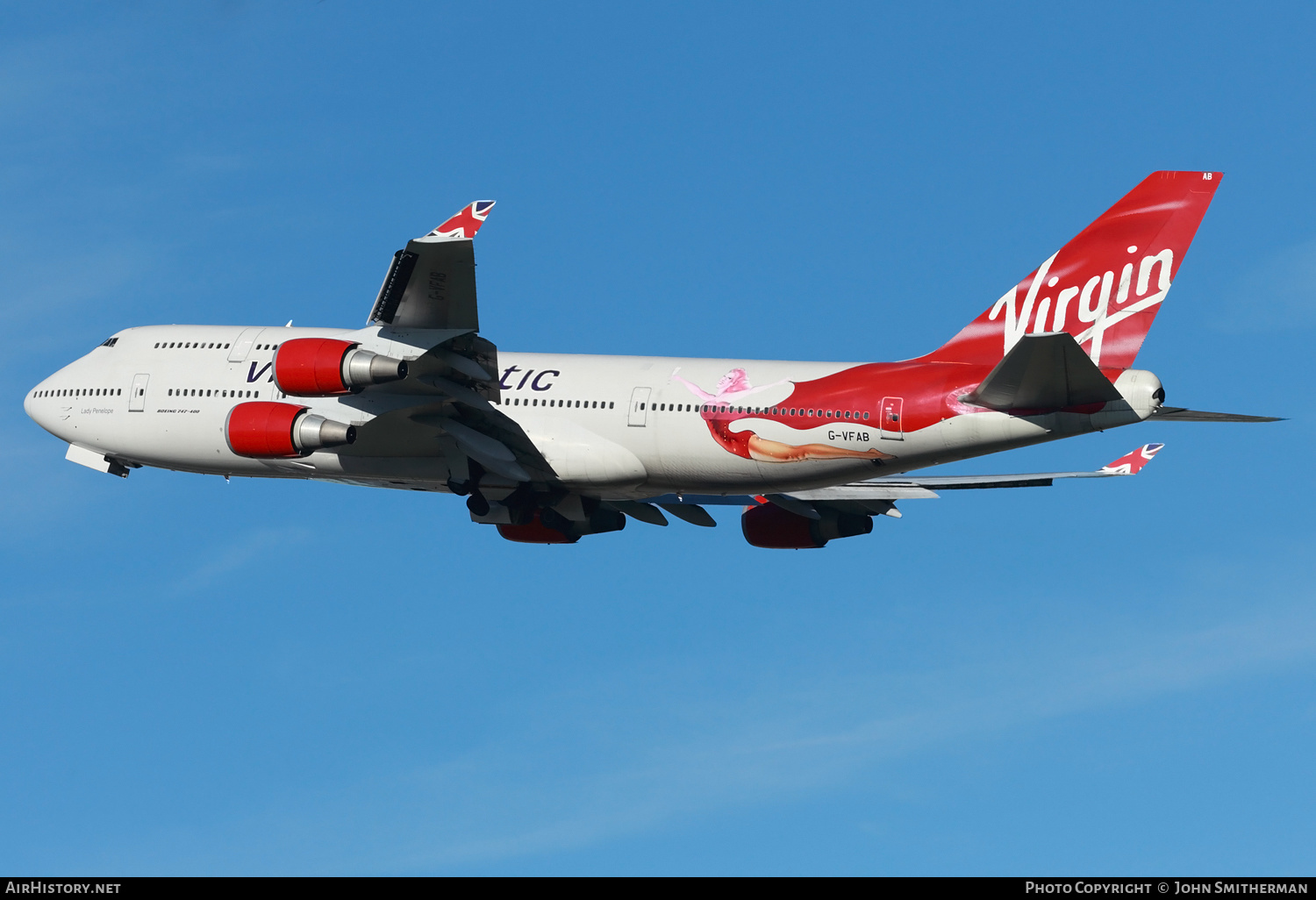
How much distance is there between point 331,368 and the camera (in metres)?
30.8

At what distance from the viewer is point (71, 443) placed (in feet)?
130

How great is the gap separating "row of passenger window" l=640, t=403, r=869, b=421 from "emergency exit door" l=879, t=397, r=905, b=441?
0.39 metres

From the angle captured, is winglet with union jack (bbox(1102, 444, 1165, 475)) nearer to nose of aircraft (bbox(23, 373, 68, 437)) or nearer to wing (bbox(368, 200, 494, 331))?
wing (bbox(368, 200, 494, 331))

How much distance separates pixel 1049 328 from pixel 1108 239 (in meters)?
2.16

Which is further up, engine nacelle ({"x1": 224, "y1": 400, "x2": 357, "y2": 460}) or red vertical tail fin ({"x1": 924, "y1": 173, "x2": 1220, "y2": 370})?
red vertical tail fin ({"x1": 924, "y1": 173, "x2": 1220, "y2": 370})

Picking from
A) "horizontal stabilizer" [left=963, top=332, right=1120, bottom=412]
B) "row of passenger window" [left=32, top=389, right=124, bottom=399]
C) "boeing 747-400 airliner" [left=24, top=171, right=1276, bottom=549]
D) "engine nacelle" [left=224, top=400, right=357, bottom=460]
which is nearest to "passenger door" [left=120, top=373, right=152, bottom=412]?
"boeing 747-400 airliner" [left=24, top=171, right=1276, bottom=549]

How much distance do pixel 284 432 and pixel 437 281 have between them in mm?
5330

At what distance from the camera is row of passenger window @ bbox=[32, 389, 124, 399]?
38656 mm

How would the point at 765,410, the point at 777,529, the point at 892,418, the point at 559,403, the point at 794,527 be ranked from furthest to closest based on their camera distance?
the point at 777,529 < the point at 794,527 < the point at 559,403 < the point at 765,410 < the point at 892,418

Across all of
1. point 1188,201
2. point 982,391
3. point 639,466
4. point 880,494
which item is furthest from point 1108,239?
point 639,466

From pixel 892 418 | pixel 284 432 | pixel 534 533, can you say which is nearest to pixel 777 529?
pixel 534 533

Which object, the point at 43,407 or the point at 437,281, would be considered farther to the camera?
the point at 43,407

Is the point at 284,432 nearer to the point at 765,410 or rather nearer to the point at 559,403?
the point at 559,403
